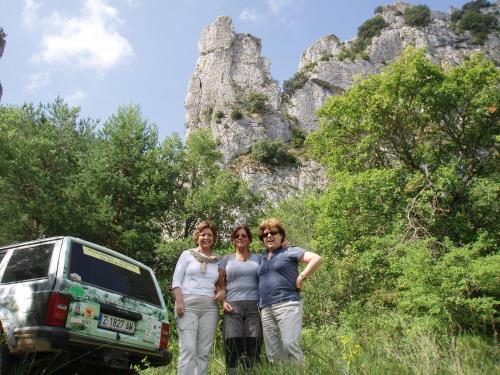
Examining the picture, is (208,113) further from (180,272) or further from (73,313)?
(73,313)

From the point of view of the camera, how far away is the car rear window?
4355 mm

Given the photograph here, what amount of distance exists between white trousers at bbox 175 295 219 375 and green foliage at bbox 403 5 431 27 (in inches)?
2933

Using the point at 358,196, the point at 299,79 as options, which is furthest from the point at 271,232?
the point at 299,79

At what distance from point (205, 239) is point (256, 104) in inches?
1901

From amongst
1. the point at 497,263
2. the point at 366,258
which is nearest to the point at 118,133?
the point at 366,258

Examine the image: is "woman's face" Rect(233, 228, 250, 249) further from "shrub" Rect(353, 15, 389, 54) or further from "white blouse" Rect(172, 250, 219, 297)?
"shrub" Rect(353, 15, 389, 54)

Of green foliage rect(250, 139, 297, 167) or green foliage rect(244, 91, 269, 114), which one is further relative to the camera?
green foliage rect(244, 91, 269, 114)

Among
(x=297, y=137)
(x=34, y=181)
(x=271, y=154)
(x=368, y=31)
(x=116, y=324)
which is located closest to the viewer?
(x=116, y=324)

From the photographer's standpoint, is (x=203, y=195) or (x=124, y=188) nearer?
(x=124, y=188)

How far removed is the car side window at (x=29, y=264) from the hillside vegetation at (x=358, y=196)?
9.07ft

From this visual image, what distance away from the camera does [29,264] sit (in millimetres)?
4414

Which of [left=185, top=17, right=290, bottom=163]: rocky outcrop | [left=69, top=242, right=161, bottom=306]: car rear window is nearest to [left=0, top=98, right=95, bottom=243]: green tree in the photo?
[left=69, top=242, right=161, bottom=306]: car rear window

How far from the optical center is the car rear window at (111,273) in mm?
4355

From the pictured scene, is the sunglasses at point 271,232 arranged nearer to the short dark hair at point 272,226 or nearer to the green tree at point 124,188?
the short dark hair at point 272,226
